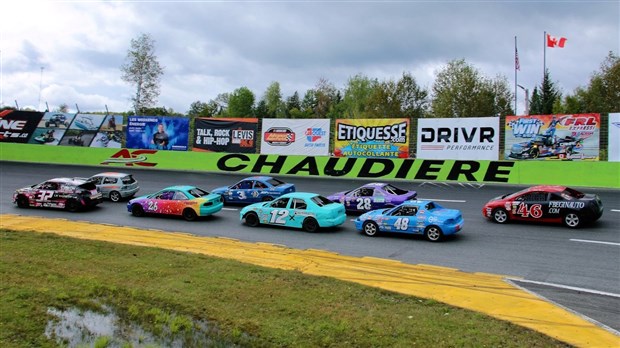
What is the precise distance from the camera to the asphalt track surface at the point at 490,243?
964 cm

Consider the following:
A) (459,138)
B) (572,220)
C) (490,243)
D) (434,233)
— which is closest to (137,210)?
(434,233)

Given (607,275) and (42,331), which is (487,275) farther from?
(42,331)

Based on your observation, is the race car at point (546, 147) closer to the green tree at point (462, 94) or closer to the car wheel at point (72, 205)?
the car wheel at point (72, 205)

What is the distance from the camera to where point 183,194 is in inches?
711

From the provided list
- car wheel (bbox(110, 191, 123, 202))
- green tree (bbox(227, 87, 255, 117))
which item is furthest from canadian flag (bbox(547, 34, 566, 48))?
green tree (bbox(227, 87, 255, 117))

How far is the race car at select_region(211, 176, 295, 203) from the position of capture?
20.0 metres

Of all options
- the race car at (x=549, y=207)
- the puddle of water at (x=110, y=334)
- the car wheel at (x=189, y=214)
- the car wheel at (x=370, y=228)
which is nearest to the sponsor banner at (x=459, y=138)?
the race car at (x=549, y=207)

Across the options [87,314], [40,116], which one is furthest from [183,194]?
[40,116]

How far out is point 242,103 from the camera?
110 metres

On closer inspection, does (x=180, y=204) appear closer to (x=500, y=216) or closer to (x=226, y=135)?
(x=500, y=216)

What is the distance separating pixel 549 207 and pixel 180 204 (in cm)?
1326

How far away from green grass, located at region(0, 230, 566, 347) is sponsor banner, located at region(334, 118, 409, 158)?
17.9 metres

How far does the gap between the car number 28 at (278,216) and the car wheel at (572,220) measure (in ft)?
30.5

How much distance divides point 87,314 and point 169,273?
233 cm
